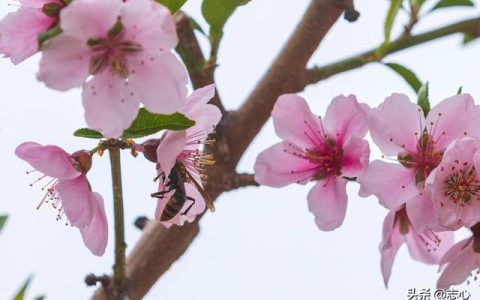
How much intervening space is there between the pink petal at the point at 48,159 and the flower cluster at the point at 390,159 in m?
0.23

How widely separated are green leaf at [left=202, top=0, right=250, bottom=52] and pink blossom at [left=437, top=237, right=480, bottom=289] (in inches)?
16.9

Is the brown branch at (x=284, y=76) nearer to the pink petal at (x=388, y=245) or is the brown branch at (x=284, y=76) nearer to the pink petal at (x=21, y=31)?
the pink petal at (x=388, y=245)

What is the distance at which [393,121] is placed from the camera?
1041 millimetres

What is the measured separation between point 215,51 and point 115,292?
0.37m

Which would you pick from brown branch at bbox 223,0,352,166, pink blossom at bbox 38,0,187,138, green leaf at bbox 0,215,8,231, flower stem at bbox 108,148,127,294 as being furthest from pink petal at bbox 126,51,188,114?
green leaf at bbox 0,215,8,231

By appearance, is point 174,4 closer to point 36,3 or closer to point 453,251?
point 36,3

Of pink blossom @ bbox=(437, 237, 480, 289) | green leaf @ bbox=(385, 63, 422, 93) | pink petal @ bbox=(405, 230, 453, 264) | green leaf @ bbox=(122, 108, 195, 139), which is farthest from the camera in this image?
green leaf @ bbox=(385, 63, 422, 93)

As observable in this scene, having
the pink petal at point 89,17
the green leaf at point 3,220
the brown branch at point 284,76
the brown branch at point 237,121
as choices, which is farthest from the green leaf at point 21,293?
the pink petal at point 89,17

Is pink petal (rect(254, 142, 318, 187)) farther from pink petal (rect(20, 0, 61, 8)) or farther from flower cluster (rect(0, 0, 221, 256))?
pink petal (rect(20, 0, 61, 8))

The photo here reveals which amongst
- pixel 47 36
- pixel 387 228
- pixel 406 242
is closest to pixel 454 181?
pixel 387 228

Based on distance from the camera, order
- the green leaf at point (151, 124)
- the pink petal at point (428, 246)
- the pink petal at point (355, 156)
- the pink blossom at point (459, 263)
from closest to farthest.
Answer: the green leaf at point (151, 124) < the pink petal at point (355, 156) < the pink blossom at point (459, 263) < the pink petal at point (428, 246)

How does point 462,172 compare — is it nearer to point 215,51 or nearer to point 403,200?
point 403,200

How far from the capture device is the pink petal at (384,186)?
100 cm

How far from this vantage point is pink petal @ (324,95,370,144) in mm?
1039
